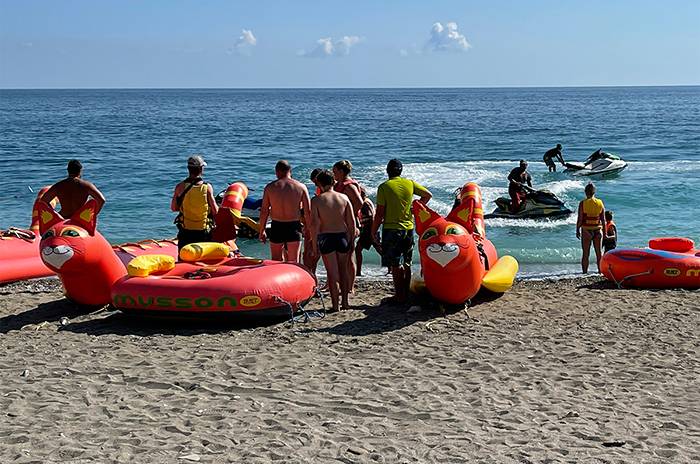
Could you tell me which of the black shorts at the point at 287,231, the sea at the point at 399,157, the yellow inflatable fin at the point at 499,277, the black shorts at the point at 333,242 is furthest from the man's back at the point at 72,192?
the sea at the point at 399,157

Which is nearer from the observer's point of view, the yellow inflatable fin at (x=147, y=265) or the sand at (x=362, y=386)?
the sand at (x=362, y=386)

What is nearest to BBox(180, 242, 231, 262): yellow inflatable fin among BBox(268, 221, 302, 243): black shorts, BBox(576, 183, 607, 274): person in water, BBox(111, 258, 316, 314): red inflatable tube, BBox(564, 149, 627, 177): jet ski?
BBox(111, 258, 316, 314): red inflatable tube

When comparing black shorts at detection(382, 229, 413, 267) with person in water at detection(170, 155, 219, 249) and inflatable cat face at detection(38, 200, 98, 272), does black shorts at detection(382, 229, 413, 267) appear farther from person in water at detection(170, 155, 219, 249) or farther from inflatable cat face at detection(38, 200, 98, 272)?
inflatable cat face at detection(38, 200, 98, 272)

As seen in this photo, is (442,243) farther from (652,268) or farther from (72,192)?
(72,192)

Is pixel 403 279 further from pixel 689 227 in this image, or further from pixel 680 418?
pixel 689 227

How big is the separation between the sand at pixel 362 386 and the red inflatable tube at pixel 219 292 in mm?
220

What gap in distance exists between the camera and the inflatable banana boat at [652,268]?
367 inches

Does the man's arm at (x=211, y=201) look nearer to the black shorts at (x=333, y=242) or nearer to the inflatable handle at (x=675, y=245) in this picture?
the black shorts at (x=333, y=242)

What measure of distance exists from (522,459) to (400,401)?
1.16 metres

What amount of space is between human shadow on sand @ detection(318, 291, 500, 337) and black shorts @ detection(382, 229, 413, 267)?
485 mm

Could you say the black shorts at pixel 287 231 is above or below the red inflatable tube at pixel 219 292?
above

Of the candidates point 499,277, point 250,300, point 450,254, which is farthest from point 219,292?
point 499,277

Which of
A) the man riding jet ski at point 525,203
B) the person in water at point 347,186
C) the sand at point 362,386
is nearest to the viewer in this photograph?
the sand at point 362,386

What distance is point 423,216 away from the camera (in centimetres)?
779
